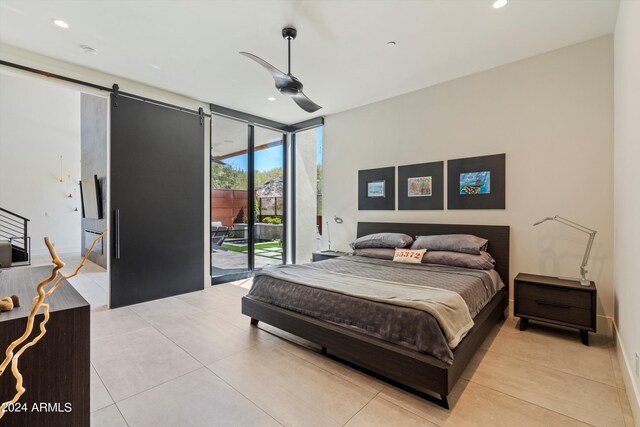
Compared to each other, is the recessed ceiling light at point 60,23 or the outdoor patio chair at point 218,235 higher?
the recessed ceiling light at point 60,23

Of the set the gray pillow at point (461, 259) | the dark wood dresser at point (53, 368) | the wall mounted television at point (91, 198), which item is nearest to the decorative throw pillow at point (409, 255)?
the gray pillow at point (461, 259)

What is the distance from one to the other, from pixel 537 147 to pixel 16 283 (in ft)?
15.1

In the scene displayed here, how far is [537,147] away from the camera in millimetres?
3398

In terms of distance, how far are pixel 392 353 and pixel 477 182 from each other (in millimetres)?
2688

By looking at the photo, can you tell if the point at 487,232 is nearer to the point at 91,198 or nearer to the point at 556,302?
the point at 556,302

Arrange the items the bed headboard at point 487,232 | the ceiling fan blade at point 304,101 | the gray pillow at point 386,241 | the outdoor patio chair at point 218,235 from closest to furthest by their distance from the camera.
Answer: the ceiling fan blade at point 304,101 → the bed headboard at point 487,232 → the gray pillow at point 386,241 → the outdoor patio chair at point 218,235

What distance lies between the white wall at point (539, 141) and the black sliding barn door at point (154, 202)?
3.23m

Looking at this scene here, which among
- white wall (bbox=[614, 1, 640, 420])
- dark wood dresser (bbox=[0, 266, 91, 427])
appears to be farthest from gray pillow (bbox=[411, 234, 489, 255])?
dark wood dresser (bbox=[0, 266, 91, 427])

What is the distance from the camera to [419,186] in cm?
432

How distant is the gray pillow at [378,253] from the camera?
3938 mm

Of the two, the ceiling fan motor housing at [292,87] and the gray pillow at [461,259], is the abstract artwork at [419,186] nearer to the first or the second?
the gray pillow at [461,259]

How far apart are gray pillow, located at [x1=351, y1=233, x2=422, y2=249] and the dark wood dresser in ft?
11.2

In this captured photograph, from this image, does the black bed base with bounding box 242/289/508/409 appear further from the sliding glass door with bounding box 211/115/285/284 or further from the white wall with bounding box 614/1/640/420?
the sliding glass door with bounding box 211/115/285/284

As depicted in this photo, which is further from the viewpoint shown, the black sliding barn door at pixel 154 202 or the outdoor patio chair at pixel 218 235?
the outdoor patio chair at pixel 218 235
